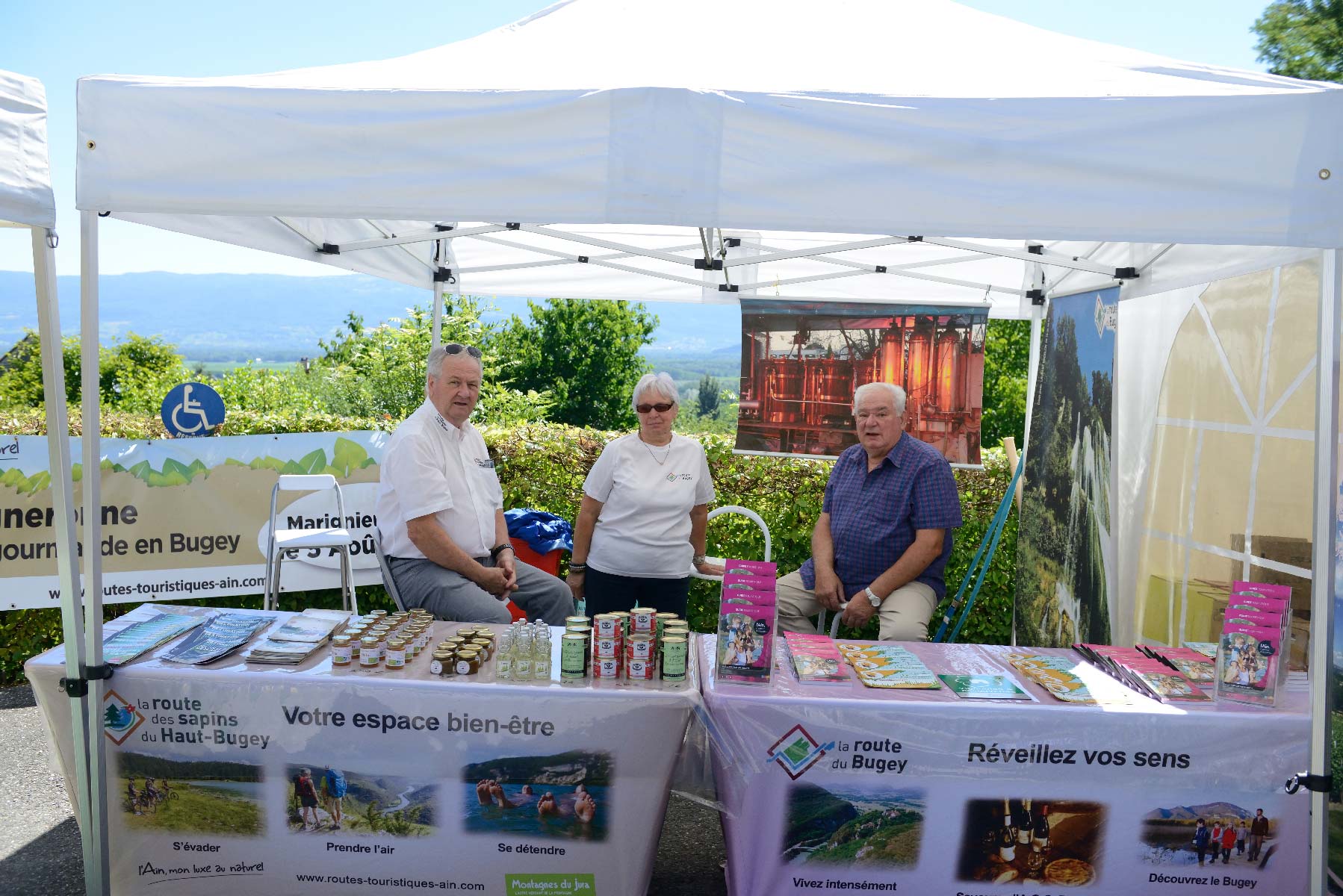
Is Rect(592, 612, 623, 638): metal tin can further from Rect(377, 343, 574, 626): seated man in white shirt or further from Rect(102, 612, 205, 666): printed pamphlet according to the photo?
Rect(102, 612, 205, 666): printed pamphlet

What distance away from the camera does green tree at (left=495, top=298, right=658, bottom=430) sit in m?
34.1

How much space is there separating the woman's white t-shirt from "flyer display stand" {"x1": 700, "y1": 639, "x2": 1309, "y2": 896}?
1413 mm

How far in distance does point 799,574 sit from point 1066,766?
5.85 feet

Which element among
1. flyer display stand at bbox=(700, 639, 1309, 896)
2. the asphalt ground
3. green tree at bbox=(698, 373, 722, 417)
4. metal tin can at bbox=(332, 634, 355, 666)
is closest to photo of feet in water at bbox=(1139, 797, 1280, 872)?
flyer display stand at bbox=(700, 639, 1309, 896)

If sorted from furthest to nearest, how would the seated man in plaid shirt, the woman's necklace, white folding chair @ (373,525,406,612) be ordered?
the woman's necklace → the seated man in plaid shirt → white folding chair @ (373,525,406,612)

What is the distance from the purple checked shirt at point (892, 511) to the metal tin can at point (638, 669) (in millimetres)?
1520

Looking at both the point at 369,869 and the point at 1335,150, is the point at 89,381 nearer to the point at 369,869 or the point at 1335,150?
the point at 369,869

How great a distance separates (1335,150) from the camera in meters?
2.05

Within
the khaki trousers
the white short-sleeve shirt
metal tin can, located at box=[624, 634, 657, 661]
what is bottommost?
the khaki trousers

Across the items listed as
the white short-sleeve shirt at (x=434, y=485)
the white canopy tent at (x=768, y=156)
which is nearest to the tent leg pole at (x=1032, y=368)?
the white canopy tent at (x=768, y=156)

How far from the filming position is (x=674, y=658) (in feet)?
8.21

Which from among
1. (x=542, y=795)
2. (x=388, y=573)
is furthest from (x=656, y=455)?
(x=542, y=795)

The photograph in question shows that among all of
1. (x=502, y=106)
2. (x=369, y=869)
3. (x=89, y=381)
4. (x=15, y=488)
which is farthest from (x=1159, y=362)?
(x=15, y=488)

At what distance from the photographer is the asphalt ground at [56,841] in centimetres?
281
